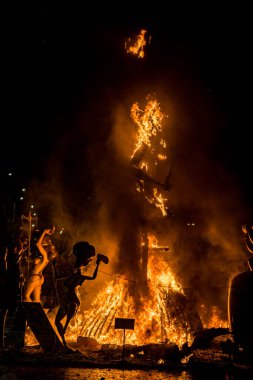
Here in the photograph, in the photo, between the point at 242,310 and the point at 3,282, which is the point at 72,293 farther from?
the point at 242,310

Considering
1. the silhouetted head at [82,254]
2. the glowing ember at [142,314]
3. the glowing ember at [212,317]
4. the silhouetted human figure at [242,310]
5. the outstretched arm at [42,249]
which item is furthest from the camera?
the glowing ember at [212,317]

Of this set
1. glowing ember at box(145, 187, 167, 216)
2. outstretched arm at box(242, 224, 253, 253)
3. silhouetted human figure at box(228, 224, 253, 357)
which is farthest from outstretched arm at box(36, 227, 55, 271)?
outstretched arm at box(242, 224, 253, 253)

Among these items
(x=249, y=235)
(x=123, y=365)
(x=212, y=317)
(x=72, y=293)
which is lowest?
(x=123, y=365)

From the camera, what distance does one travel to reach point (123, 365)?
10266 millimetres

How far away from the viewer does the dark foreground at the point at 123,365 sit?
9156mm

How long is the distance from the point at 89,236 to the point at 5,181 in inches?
624

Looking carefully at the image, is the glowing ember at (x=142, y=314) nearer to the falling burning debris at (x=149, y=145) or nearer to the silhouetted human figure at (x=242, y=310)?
the silhouetted human figure at (x=242, y=310)

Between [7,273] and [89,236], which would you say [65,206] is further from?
[7,273]

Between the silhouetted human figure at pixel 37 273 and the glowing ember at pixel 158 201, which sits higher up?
the glowing ember at pixel 158 201

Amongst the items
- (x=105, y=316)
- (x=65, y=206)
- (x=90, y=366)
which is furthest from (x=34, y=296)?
(x=65, y=206)

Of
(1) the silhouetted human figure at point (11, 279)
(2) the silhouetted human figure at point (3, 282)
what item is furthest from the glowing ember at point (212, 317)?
(2) the silhouetted human figure at point (3, 282)

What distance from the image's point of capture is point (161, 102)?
19.3 metres

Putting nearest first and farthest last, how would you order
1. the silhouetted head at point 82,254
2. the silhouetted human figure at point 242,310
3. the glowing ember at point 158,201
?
the silhouetted human figure at point 242,310, the silhouetted head at point 82,254, the glowing ember at point 158,201

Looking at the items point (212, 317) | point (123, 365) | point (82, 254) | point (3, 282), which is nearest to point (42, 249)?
point (82, 254)
